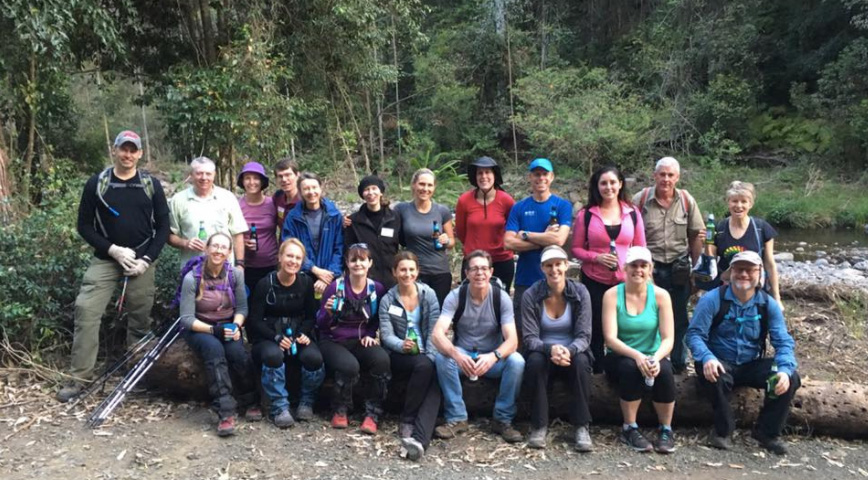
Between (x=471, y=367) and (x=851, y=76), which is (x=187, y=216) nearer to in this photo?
(x=471, y=367)

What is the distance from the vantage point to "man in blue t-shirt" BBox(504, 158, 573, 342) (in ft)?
16.0

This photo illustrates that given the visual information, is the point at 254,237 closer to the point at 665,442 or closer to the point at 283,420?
the point at 283,420

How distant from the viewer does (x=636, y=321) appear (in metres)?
4.39

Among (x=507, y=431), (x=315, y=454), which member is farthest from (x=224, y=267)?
(x=507, y=431)

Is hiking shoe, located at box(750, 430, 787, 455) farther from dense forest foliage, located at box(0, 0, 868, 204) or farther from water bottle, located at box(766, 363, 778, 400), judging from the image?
dense forest foliage, located at box(0, 0, 868, 204)

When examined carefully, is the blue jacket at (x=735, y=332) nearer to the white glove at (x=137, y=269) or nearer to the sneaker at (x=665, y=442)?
the sneaker at (x=665, y=442)

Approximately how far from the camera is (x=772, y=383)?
13.8ft

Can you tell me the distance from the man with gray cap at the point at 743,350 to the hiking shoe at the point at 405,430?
2017 millimetres

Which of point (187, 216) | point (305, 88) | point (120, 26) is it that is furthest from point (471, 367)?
point (305, 88)

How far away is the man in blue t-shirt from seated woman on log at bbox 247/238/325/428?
61.9 inches

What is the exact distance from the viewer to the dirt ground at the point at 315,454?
400cm

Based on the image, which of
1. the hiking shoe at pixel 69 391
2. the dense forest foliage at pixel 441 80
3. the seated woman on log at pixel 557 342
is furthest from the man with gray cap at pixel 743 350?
the dense forest foliage at pixel 441 80

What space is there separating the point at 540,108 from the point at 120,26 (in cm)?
1542

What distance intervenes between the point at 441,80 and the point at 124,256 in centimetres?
2139
